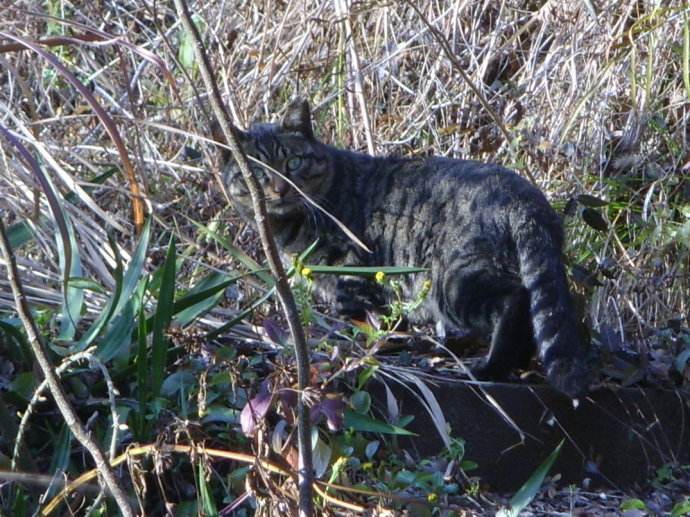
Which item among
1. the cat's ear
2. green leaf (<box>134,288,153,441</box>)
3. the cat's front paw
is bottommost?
the cat's front paw

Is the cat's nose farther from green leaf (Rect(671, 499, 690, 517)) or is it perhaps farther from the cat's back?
green leaf (Rect(671, 499, 690, 517))

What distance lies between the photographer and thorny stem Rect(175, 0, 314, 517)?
3.87ft

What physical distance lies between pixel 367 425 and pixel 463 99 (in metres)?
2.68

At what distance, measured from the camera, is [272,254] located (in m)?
1.27

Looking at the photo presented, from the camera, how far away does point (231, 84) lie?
445 cm

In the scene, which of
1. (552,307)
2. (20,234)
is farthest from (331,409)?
(552,307)

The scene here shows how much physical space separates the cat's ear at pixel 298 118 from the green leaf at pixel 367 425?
192 cm

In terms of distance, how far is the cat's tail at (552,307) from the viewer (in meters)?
2.59

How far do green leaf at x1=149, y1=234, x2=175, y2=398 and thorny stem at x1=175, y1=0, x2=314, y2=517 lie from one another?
0.70 meters

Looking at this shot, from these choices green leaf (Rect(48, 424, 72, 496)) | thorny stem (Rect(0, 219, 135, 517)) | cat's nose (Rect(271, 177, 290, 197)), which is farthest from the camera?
cat's nose (Rect(271, 177, 290, 197))

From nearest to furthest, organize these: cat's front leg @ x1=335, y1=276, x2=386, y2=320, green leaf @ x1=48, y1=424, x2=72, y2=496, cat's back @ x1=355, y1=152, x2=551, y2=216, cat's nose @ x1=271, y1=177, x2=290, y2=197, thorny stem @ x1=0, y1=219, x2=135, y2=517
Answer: thorny stem @ x1=0, y1=219, x2=135, y2=517, green leaf @ x1=48, y1=424, x2=72, y2=496, cat's back @ x1=355, y1=152, x2=551, y2=216, cat's front leg @ x1=335, y1=276, x2=386, y2=320, cat's nose @ x1=271, y1=177, x2=290, y2=197

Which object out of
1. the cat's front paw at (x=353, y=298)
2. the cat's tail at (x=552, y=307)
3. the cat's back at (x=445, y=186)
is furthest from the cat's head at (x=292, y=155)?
the cat's tail at (x=552, y=307)

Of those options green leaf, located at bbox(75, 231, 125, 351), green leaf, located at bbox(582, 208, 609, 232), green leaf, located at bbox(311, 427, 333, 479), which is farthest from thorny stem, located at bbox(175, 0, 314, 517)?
green leaf, located at bbox(582, 208, 609, 232)

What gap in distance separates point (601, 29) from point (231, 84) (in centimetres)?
155
